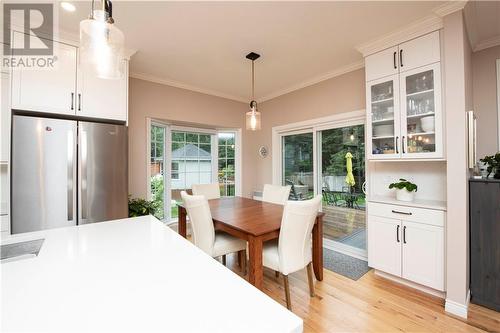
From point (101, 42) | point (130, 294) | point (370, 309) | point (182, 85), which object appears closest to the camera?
point (130, 294)

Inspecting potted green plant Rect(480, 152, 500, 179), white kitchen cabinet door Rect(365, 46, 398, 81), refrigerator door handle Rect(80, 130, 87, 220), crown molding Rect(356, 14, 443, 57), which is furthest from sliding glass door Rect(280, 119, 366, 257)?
refrigerator door handle Rect(80, 130, 87, 220)

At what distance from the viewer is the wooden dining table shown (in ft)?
6.07

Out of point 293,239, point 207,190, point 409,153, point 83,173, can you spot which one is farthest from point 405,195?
point 83,173

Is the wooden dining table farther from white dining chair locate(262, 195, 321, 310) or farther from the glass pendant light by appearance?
the glass pendant light

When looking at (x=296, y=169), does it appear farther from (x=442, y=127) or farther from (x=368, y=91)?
(x=442, y=127)

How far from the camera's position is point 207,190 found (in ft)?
11.4

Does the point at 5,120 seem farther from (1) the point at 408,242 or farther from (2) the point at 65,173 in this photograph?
(1) the point at 408,242

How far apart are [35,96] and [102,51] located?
1.55 metres

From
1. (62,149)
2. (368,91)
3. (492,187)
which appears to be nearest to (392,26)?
(368,91)

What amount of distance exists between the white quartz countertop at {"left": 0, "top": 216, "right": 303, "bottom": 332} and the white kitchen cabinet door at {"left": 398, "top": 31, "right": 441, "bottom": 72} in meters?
2.62

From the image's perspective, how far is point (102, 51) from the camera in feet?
3.63

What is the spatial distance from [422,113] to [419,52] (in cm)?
61

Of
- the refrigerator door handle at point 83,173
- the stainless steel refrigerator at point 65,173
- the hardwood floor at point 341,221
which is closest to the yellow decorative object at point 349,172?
the hardwood floor at point 341,221

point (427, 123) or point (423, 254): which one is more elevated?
point (427, 123)
